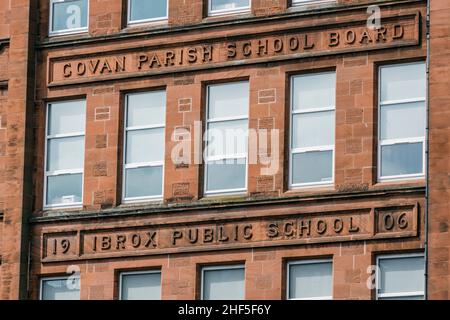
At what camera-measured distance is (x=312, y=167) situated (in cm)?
5862

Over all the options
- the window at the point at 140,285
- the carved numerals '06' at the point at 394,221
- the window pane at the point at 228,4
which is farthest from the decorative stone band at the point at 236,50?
the window at the point at 140,285

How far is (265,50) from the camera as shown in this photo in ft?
195

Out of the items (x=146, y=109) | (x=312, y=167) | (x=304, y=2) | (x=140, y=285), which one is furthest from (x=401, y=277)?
(x=146, y=109)

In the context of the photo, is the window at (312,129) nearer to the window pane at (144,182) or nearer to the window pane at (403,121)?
the window pane at (403,121)

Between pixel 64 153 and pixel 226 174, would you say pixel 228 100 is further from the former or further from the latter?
pixel 64 153

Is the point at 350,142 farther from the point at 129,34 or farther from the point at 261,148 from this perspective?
A: the point at 129,34

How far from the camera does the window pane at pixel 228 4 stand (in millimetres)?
60188

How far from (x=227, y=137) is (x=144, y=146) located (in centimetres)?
220

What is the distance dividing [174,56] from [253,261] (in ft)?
17.5

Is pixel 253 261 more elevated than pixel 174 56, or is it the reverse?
pixel 174 56
